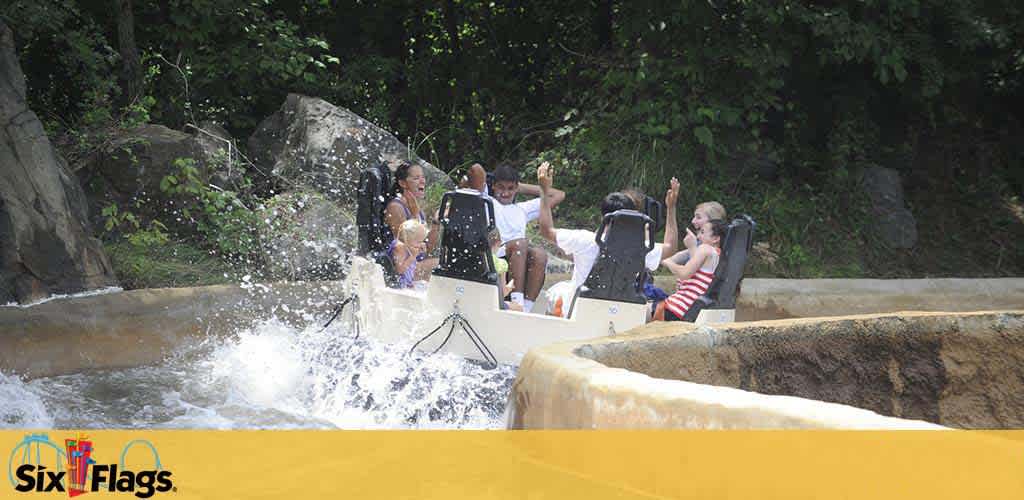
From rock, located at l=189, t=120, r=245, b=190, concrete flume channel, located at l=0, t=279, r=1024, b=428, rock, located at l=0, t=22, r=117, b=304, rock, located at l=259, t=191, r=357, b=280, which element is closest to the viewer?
concrete flume channel, located at l=0, t=279, r=1024, b=428

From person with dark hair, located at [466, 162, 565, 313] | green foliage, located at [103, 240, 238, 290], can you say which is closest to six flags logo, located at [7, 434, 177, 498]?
person with dark hair, located at [466, 162, 565, 313]

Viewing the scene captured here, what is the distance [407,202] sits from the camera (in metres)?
6.68

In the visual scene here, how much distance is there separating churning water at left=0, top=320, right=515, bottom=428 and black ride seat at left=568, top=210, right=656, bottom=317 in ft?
1.96

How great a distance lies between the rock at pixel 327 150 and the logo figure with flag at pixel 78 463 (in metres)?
5.80

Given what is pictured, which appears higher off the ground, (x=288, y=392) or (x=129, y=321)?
(x=129, y=321)

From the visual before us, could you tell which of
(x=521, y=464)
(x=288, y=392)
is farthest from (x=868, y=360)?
(x=288, y=392)

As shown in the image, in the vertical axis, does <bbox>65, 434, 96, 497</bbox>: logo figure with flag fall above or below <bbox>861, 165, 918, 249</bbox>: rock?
below

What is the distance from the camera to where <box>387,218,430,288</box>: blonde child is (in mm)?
6250

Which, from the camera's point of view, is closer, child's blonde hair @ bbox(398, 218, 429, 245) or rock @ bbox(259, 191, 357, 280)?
child's blonde hair @ bbox(398, 218, 429, 245)

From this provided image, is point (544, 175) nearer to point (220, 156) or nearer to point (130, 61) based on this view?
point (220, 156)

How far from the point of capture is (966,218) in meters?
11.4

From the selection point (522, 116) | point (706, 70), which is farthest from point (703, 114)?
point (522, 116)

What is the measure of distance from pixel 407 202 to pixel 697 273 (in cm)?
184

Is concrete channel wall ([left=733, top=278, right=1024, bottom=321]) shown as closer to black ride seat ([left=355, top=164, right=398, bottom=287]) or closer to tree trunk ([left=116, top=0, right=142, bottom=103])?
black ride seat ([left=355, top=164, right=398, bottom=287])
